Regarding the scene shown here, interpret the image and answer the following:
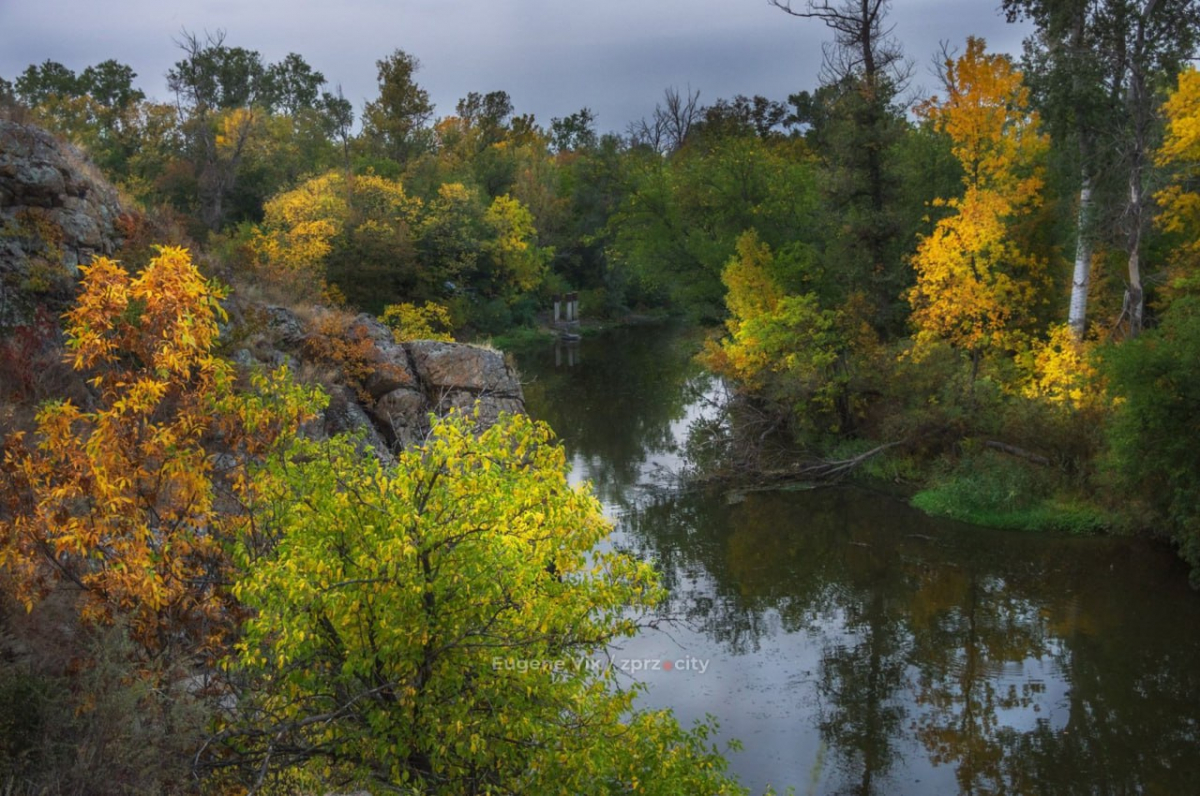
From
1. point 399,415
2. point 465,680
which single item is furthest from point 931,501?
point 465,680

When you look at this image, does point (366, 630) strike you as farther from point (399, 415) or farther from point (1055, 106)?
point (1055, 106)

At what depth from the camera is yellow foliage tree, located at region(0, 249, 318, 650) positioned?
687 cm

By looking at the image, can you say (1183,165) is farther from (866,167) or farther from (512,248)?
(512,248)

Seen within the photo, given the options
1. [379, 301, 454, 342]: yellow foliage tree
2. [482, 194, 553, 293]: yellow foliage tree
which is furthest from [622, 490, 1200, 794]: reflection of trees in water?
[482, 194, 553, 293]: yellow foliage tree

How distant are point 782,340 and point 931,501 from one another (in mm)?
6352

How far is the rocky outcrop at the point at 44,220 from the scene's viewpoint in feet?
46.7

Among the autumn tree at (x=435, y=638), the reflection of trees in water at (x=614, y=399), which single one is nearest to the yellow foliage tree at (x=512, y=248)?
the reflection of trees in water at (x=614, y=399)

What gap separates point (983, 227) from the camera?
77.3 ft

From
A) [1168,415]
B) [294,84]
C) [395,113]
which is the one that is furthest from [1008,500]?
[294,84]

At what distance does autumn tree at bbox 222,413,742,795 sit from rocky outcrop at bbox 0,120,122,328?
9476 millimetres

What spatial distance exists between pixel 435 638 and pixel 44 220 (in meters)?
12.5

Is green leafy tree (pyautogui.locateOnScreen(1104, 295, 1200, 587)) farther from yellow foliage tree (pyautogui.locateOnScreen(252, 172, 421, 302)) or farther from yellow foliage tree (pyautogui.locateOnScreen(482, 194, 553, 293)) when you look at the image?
yellow foliage tree (pyautogui.locateOnScreen(482, 194, 553, 293))

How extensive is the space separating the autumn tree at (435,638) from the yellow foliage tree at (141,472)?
2.15 ft

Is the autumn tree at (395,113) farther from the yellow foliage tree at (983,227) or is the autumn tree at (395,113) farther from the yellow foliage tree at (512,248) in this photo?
the yellow foliage tree at (983,227)
